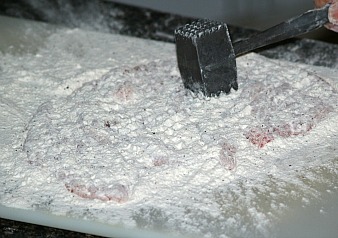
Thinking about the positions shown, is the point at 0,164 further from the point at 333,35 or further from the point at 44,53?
the point at 333,35

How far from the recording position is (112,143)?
5.94 ft

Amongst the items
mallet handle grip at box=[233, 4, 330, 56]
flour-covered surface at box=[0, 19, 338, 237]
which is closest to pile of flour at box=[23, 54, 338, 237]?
flour-covered surface at box=[0, 19, 338, 237]

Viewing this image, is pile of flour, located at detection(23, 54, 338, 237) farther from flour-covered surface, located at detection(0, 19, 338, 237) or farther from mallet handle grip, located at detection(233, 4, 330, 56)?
mallet handle grip, located at detection(233, 4, 330, 56)

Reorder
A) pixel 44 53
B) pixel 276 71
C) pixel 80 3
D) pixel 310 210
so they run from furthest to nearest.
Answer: pixel 80 3 → pixel 44 53 → pixel 276 71 → pixel 310 210

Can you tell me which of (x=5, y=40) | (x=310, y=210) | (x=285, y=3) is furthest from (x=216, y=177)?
(x=285, y=3)

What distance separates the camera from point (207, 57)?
6.33ft

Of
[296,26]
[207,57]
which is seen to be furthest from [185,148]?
[296,26]

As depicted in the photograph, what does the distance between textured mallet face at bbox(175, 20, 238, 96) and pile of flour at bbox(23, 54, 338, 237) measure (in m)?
0.03

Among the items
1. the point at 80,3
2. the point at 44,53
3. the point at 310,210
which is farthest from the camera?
the point at 80,3

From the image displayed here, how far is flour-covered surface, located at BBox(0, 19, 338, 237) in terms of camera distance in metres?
1.66

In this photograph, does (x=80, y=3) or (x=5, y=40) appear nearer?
(x=5, y=40)

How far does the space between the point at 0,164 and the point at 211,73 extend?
545 millimetres

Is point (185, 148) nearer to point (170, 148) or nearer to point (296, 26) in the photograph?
point (170, 148)

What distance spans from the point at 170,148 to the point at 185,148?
1.3 inches
